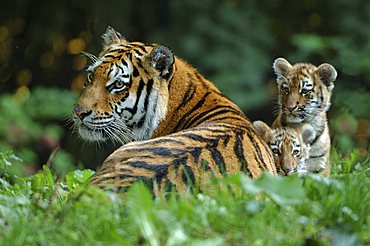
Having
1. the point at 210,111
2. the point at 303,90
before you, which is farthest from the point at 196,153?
the point at 303,90

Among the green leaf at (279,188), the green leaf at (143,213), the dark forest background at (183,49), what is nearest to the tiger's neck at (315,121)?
the green leaf at (279,188)

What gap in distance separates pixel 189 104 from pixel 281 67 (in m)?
1.46

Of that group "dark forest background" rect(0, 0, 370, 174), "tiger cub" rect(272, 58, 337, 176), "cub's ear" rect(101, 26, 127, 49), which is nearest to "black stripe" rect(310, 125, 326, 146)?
"tiger cub" rect(272, 58, 337, 176)

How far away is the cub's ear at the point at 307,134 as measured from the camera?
7.36 m

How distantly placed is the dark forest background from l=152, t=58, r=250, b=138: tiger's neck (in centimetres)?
475

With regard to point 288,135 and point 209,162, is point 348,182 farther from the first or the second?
point 288,135

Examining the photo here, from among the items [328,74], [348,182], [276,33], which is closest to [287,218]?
[348,182]

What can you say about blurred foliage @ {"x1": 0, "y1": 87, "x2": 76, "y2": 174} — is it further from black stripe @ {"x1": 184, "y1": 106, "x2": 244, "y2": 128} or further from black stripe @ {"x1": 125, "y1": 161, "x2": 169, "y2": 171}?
black stripe @ {"x1": 125, "y1": 161, "x2": 169, "y2": 171}

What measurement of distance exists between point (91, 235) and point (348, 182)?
1.59 metres

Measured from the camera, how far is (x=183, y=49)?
13344 mm

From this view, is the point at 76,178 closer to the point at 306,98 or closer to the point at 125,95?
the point at 125,95

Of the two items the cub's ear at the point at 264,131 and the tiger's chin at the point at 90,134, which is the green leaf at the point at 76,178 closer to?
the tiger's chin at the point at 90,134

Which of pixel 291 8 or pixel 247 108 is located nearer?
pixel 247 108

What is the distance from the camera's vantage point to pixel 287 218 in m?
4.30
